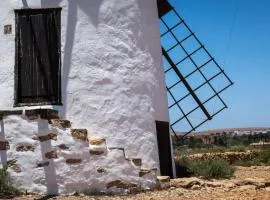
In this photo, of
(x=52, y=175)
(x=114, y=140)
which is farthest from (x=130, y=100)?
(x=52, y=175)

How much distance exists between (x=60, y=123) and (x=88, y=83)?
→ 1.15 meters

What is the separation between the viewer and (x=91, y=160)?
734 cm

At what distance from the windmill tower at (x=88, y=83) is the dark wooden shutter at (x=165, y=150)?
0.89 meters

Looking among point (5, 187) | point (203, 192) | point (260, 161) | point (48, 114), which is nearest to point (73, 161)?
point (48, 114)

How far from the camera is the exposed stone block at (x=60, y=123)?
733cm

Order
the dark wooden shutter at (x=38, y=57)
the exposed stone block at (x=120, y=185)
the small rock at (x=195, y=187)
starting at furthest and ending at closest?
the dark wooden shutter at (x=38, y=57)
the small rock at (x=195, y=187)
the exposed stone block at (x=120, y=185)

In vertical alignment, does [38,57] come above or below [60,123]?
above

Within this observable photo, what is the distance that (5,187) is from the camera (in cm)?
688

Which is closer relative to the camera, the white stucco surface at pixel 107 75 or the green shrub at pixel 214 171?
the white stucco surface at pixel 107 75

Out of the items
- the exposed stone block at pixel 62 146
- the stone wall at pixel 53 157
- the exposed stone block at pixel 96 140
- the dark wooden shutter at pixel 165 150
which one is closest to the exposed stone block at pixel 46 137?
the stone wall at pixel 53 157

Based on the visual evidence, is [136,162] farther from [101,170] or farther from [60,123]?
[60,123]

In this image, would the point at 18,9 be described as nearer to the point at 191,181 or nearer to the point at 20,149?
the point at 20,149

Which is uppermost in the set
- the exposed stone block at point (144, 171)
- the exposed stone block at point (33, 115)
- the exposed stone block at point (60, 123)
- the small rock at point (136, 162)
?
the exposed stone block at point (33, 115)

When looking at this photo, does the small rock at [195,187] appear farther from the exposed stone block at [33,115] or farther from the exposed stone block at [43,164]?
the exposed stone block at [33,115]
